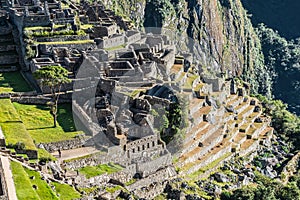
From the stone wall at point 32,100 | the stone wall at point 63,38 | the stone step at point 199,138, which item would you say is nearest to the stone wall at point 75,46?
the stone wall at point 63,38

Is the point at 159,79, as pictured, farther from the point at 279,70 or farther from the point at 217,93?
the point at 279,70

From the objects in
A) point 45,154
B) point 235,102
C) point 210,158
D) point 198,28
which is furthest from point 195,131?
point 198,28

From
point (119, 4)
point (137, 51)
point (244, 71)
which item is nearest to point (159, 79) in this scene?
point (137, 51)

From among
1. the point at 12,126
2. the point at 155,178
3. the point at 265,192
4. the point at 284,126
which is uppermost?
the point at 12,126

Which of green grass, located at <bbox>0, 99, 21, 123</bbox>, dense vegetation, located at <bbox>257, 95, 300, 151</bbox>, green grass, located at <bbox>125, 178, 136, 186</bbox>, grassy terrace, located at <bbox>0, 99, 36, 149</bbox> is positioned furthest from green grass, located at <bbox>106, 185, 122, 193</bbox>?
dense vegetation, located at <bbox>257, 95, 300, 151</bbox>

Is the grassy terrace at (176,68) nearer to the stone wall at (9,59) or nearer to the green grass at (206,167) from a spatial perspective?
the green grass at (206,167)

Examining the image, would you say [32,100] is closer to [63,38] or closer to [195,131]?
[63,38]
